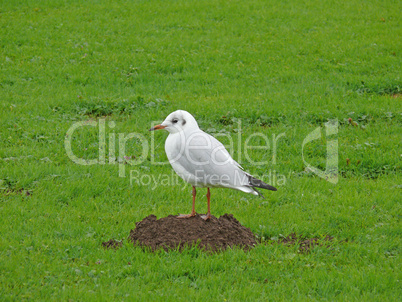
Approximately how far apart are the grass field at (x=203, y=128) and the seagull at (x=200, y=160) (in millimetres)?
853

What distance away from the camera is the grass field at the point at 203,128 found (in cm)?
520

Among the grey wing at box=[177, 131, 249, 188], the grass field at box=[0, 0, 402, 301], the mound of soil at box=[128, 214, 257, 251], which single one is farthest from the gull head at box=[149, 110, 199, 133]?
the grass field at box=[0, 0, 402, 301]

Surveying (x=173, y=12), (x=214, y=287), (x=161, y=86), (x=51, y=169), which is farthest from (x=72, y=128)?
(x=173, y=12)

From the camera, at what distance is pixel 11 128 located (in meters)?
9.12

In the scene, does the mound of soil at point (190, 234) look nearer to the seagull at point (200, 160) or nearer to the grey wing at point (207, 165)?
the seagull at point (200, 160)

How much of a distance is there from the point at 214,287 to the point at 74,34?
38.5 feet

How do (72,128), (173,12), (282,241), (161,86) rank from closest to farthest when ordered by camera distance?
(282,241) < (72,128) < (161,86) < (173,12)

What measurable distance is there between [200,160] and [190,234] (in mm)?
888

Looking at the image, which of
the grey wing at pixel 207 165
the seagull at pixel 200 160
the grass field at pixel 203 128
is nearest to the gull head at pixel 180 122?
the seagull at pixel 200 160

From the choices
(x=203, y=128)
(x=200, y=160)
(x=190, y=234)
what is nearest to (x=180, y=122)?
(x=200, y=160)

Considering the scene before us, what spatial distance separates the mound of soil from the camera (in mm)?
5656

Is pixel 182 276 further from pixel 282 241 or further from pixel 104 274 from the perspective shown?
pixel 282 241

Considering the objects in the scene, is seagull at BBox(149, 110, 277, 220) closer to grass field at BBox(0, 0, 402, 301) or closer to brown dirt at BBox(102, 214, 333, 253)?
brown dirt at BBox(102, 214, 333, 253)

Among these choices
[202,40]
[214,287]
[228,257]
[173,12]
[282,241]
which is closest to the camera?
[214,287]
